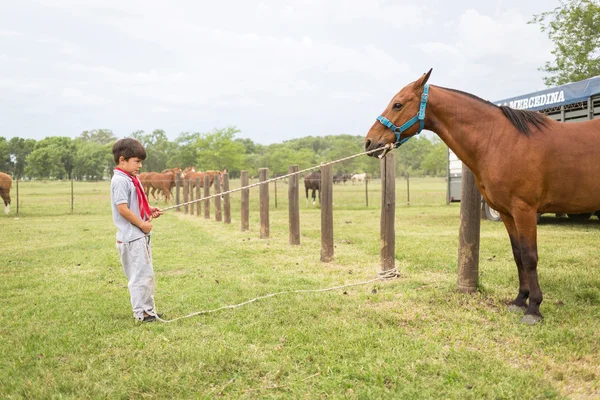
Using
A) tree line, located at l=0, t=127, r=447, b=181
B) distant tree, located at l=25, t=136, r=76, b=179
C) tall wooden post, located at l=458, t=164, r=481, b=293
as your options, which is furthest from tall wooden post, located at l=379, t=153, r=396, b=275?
distant tree, located at l=25, t=136, r=76, b=179

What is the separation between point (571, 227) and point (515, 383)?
8.79 meters

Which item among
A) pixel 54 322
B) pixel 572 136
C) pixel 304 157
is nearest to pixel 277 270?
pixel 54 322

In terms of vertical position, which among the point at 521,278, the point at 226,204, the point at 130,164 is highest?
the point at 130,164

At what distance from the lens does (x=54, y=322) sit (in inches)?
160

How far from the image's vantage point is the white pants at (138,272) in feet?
13.2

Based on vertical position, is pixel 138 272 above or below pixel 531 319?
above

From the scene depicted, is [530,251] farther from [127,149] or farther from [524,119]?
[127,149]

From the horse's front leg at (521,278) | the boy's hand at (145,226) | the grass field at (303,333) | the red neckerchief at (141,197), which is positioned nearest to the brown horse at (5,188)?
the grass field at (303,333)

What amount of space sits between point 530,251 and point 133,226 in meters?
3.58

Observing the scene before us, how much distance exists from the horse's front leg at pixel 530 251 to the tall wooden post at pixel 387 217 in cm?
201

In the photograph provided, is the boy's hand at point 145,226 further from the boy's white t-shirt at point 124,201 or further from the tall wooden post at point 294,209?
the tall wooden post at point 294,209

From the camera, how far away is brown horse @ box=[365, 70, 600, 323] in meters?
3.86

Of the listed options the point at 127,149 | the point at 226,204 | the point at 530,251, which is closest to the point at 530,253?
the point at 530,251

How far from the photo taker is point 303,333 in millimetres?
3551
